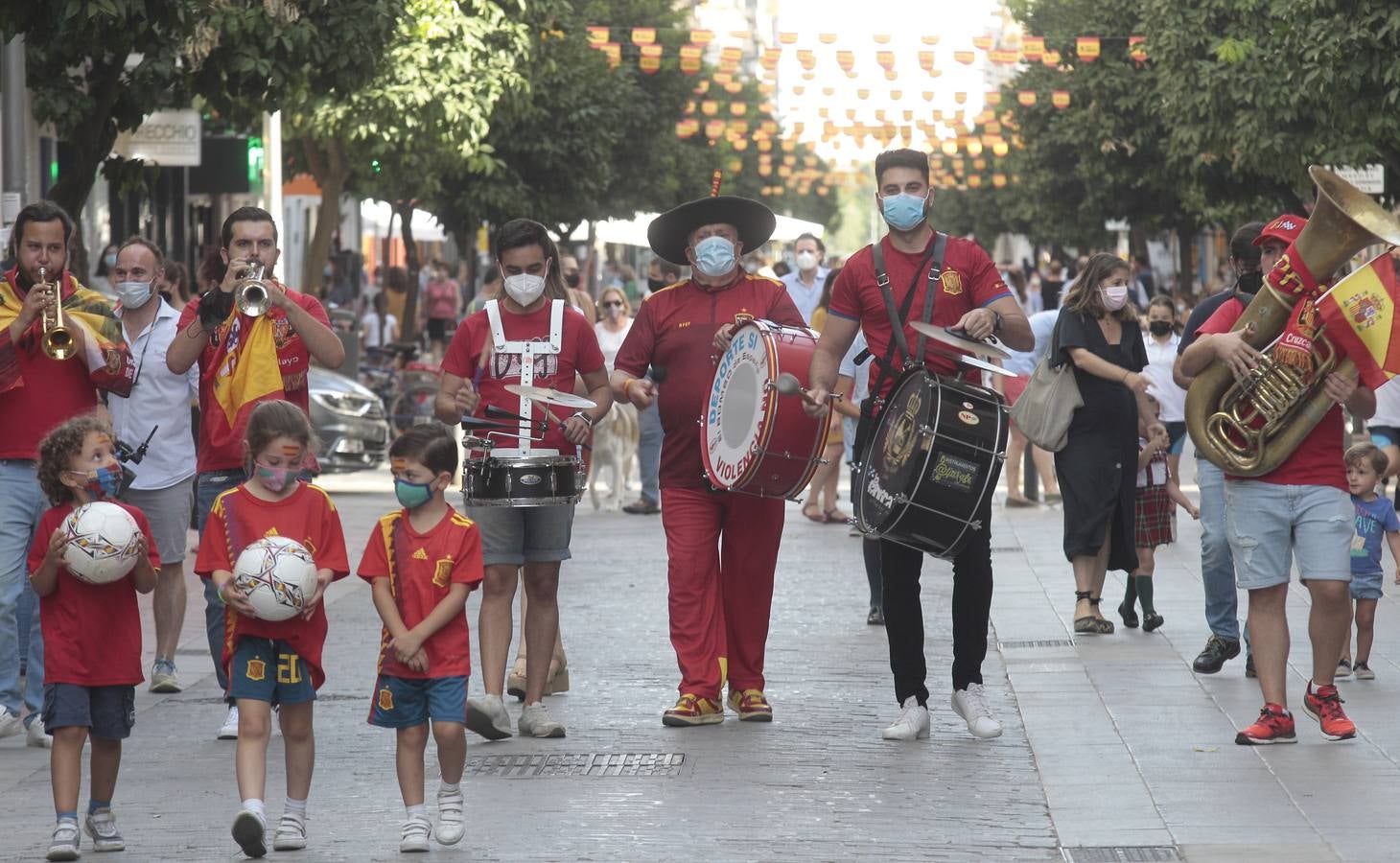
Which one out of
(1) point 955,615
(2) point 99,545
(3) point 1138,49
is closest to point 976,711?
(1) point 955,615

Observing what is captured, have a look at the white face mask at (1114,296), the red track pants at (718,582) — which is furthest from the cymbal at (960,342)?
the white face mask at (1114,296)

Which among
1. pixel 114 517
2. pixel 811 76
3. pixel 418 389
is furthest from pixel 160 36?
pixel 811 76

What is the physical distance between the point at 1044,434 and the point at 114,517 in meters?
5.51

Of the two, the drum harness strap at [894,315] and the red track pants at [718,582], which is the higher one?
the drum harness strap at [894,315]

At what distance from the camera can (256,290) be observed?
7.90 metres

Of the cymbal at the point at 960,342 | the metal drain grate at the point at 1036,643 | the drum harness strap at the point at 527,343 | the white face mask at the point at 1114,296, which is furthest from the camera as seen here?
the white face mask at the point at 1114,296

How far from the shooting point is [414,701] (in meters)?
6.58

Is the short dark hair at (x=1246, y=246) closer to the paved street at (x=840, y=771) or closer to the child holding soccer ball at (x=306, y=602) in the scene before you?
the paved street at (x=840, y=771)

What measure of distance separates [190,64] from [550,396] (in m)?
7.73

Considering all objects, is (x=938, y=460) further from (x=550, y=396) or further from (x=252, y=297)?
(x=252, y=297)

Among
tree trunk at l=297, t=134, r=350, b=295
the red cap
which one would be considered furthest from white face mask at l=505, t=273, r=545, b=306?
tree trunk at l=297, t=134, r=350, b=295

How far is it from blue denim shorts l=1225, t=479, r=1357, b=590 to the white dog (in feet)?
33.4

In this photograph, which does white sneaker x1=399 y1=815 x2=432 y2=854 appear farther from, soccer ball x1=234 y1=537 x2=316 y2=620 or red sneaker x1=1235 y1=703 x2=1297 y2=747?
red sneaker x1=1235 y1=703 x2=1297 y2=747

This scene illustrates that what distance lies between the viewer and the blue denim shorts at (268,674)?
6.59 meters
